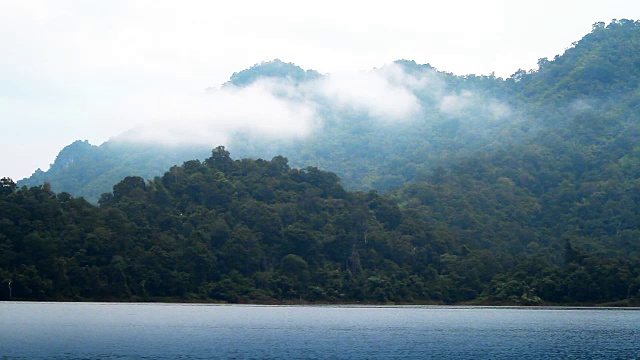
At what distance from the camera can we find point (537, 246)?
565ft

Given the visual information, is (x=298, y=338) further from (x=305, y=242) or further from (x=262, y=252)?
(x=305, y=242)

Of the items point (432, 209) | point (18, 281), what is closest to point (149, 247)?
point (18, 281)

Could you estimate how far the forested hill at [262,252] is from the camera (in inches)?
5030

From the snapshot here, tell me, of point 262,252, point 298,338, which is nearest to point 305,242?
point 262,252

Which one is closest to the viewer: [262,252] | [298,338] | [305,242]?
[298,338]

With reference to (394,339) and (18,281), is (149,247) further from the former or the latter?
(394,339)

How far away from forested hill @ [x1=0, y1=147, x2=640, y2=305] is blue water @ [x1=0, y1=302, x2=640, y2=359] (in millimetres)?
33801

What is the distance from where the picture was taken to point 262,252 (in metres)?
149

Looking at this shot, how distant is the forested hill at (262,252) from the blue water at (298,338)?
33801 mm

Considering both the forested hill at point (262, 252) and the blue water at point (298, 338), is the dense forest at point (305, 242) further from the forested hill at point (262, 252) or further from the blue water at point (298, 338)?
the blue water at point (298, 338)

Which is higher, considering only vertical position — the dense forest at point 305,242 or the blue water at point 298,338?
the dense forest at point 305,242

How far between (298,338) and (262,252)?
3303 inches

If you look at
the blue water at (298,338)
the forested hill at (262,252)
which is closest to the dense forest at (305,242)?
the forested hill at (262,252)

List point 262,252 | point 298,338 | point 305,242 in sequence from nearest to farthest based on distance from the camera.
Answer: point 298,338 → point 262,252 → point 305,242
